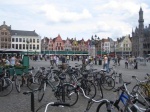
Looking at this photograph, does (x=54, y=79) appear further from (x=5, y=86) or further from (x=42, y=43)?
(x=42, y=43)

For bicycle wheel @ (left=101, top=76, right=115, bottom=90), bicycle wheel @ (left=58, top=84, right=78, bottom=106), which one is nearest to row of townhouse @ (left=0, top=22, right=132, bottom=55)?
bicycle wheel @ (left=101, top=76, right=115, bottom=90)

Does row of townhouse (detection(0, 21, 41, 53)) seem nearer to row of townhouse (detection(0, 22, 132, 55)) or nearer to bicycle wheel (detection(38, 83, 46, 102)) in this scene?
row of townhouse (detection(0, 22, 132, 55))

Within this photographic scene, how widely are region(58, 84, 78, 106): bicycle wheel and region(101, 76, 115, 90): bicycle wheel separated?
3.77 metres

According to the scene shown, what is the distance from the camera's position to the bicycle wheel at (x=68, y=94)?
27.3 feet

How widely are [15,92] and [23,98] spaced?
142 cm

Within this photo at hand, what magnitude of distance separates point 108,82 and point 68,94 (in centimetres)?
405

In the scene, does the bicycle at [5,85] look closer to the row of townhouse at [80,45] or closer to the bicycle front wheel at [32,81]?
the bicycle front wheel at [32,81]

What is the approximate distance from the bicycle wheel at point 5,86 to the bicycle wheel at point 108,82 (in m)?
4.56

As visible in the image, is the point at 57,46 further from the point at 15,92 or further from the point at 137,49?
the point at 15,92

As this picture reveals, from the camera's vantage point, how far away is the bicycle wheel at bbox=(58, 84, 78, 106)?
8.34 metres

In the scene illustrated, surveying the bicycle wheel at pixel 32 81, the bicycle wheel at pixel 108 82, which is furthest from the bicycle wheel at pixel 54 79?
the bicycle wheel at pixel 108 82

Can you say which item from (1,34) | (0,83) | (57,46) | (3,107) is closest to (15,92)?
(0,83)

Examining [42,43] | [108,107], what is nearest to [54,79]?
[108,107]

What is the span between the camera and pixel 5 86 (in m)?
10.1
